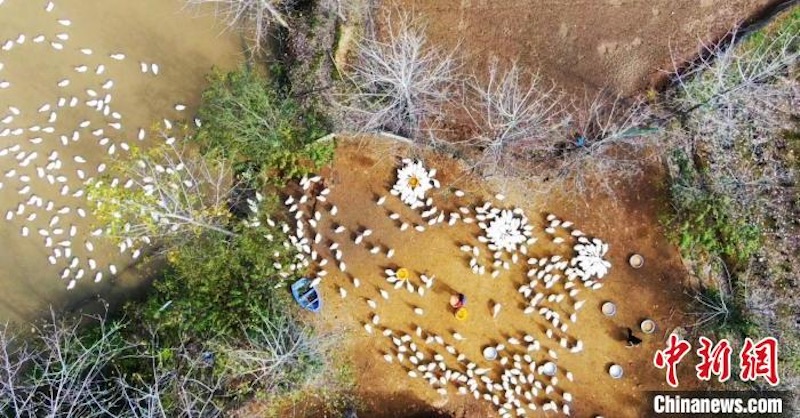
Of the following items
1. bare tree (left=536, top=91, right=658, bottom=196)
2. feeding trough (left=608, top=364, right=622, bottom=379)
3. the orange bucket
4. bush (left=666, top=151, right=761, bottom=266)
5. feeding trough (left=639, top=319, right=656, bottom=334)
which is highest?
bare tree (left=536, top=91, right=658, bottom=196)

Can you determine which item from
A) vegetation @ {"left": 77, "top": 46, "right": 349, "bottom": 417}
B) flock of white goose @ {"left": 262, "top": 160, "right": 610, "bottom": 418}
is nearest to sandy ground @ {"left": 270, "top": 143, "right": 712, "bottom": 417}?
flock of white goose @ {"left": 262, "top": 160, "right": 610, "bottom": 418}

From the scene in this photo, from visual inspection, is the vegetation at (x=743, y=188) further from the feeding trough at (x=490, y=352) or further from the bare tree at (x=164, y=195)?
the bare tree at (x=164, y=195)

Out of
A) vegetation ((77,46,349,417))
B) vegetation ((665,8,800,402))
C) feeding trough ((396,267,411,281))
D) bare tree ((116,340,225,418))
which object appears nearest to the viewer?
bare tree ((116,340,225,418))

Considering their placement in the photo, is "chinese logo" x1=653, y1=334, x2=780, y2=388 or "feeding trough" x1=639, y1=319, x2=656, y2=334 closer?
"chinese logo" x1=653, y1=334, x2=780, y2=388

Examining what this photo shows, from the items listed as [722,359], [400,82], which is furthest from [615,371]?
[400,82]

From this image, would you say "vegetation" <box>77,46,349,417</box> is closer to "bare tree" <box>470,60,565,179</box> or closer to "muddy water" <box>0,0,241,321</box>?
"muddy water" <box>0,0,241,321</box>

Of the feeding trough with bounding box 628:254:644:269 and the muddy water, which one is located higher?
the muddy water

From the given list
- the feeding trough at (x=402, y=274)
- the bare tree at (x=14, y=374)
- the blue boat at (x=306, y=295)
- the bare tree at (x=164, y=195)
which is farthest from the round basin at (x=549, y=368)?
the bare tree at (x=14, y=374)

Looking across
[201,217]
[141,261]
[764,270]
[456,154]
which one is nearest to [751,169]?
[764,270]
